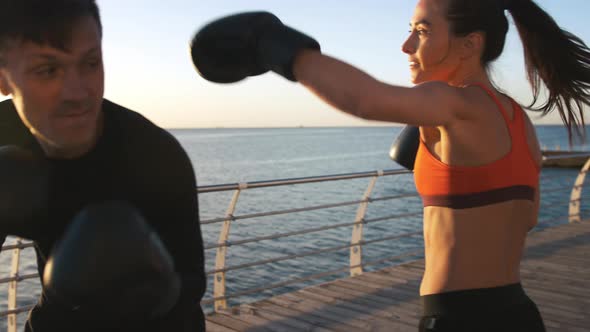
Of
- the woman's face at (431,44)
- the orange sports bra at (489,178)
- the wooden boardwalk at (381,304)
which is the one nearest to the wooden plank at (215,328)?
the wooden boardwalk at (381,304)

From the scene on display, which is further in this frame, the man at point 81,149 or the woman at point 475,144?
the woman at point 475,144

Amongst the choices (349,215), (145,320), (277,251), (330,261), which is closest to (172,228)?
(145,320)

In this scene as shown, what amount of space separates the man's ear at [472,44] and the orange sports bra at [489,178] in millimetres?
129

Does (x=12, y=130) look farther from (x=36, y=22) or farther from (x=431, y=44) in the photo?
(x=431, y=44)

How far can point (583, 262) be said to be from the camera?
5.33 meters

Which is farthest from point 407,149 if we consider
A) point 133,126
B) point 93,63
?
point 93,63

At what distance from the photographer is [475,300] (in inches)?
62.7

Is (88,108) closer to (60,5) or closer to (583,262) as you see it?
(60,5)

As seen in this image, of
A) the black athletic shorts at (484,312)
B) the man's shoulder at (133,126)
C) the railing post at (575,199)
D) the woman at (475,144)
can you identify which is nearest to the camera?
the man's shoulder at (133,126)

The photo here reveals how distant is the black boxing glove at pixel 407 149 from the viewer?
2.16 m

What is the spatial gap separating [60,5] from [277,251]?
1376 cm

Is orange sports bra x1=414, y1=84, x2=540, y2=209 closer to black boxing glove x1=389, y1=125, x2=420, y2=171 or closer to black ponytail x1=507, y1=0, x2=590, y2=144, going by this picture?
black ponytail x1=507, y1=0, x2=590, y2=144

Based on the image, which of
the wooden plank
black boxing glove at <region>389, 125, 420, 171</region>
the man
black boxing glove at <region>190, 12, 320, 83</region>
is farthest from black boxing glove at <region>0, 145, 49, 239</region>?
the wooden plank

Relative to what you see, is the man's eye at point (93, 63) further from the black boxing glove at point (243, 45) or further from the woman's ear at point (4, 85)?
the black boxing glove at point (243, 45)
